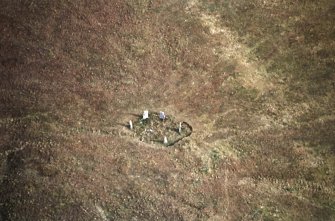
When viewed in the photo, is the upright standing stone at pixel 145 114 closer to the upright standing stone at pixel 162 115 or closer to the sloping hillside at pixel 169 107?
the sloping hillside at pixel 169 107

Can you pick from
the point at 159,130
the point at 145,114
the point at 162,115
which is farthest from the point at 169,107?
the point at 159,130

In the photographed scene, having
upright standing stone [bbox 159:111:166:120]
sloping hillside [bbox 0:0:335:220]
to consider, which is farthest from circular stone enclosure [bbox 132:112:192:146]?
sloping hillside [bbox 0:0:335:220]

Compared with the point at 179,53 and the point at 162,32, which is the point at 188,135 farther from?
the point at 162,32

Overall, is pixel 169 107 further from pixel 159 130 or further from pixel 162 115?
pixel 159 130

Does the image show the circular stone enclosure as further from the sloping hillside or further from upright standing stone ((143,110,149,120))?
the sloping hillside

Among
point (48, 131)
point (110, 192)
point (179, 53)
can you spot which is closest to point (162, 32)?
point (179, 53)
